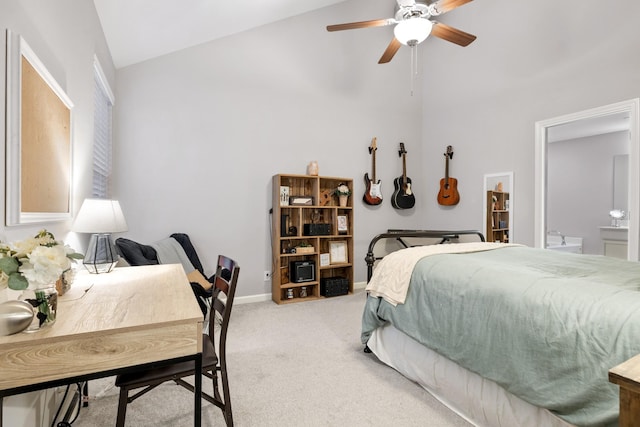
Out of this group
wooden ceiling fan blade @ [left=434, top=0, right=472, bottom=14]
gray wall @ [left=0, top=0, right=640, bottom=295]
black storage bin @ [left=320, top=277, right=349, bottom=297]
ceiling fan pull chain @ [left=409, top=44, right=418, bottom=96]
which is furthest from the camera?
ceiling fan pull chain @ [left=409, top=44, right=418, bottom=96]

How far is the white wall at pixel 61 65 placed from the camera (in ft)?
3.92

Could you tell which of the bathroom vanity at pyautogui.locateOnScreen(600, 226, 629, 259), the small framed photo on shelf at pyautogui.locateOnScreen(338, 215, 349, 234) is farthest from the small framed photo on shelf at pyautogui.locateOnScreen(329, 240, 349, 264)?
the bathroom vanity at pyautogui.locateOnScreen(600, 226, 629, 259)

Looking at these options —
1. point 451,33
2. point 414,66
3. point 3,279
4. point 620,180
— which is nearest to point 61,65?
point 3,279

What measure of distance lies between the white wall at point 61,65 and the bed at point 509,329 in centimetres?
185

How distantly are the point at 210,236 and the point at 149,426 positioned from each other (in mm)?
2196

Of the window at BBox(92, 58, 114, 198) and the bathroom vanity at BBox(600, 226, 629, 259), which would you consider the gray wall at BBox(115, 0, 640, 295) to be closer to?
the window at BBox(92, 58, 114, 198)

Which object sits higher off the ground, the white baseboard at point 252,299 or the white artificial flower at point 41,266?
the white artificial flower at point 41,266

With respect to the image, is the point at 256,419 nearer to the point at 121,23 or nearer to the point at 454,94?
the point at 121,23

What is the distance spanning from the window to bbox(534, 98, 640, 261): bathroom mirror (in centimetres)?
434

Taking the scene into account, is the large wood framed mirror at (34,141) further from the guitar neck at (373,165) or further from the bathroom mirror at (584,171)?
the bathroom mirror at (584,171)

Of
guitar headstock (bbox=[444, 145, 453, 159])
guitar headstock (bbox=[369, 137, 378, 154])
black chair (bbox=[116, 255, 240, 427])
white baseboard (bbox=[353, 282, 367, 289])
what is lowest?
white baseboard (bbox=[353, 282, 367, 289])

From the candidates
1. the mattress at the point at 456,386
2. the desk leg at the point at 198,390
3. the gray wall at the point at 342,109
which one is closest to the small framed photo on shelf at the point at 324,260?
the gray wall at the point at 342,109

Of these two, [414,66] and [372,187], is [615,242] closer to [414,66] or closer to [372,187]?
[372,187]

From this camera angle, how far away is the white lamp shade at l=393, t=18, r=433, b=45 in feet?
8.11
